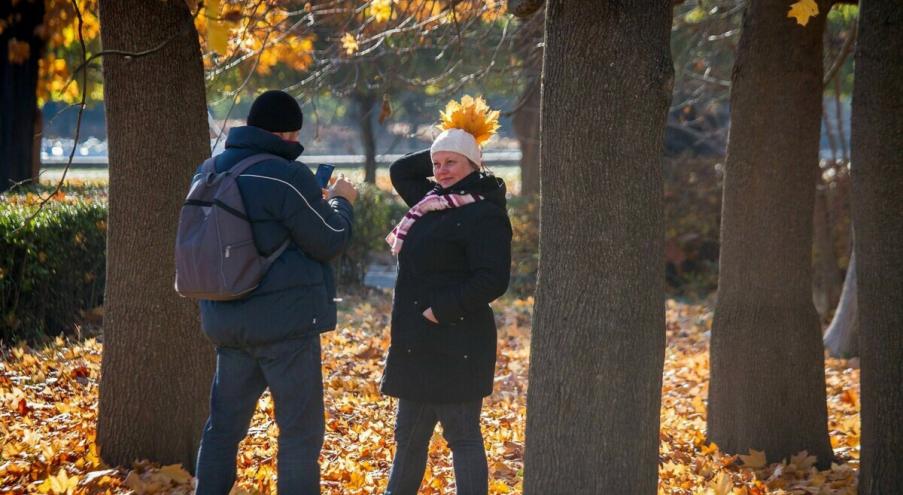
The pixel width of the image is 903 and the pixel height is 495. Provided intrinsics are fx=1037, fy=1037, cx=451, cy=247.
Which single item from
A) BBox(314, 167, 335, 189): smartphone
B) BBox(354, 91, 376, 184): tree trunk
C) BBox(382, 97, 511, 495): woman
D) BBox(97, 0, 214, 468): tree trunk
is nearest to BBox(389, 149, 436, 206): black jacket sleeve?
BBox(382, 97, 511, 495): woman

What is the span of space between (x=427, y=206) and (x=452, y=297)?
0.44m

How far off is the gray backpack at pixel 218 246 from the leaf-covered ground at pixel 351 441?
1.18 metres

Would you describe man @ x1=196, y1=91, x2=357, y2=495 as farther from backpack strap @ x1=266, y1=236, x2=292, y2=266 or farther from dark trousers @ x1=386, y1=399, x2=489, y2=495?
dark trousers @ x1=386, y1=399, x2=489, y2=495

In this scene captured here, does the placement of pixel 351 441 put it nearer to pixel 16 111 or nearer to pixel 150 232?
pixel 150 232

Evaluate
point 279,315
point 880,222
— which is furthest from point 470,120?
point 880,222

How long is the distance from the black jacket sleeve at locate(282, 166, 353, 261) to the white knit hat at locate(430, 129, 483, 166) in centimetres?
57

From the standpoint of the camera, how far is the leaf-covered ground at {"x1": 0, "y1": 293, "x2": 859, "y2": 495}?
502 cm

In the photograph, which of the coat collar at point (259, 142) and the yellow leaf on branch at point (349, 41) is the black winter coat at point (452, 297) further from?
the yellow leaf on branch at point (349, 41)

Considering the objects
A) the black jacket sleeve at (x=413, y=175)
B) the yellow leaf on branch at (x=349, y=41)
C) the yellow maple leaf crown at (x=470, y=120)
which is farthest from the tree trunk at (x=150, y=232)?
the yellow leaf on branch at (x=349, y=41)

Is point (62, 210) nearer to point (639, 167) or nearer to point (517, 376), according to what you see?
point (517, 376)

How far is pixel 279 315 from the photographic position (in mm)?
3961

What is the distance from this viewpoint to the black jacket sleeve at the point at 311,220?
157 inches

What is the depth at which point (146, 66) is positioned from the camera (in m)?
4.98

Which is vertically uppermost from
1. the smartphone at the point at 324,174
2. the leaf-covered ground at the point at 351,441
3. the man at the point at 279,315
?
the smartphone at the point at 324,174
